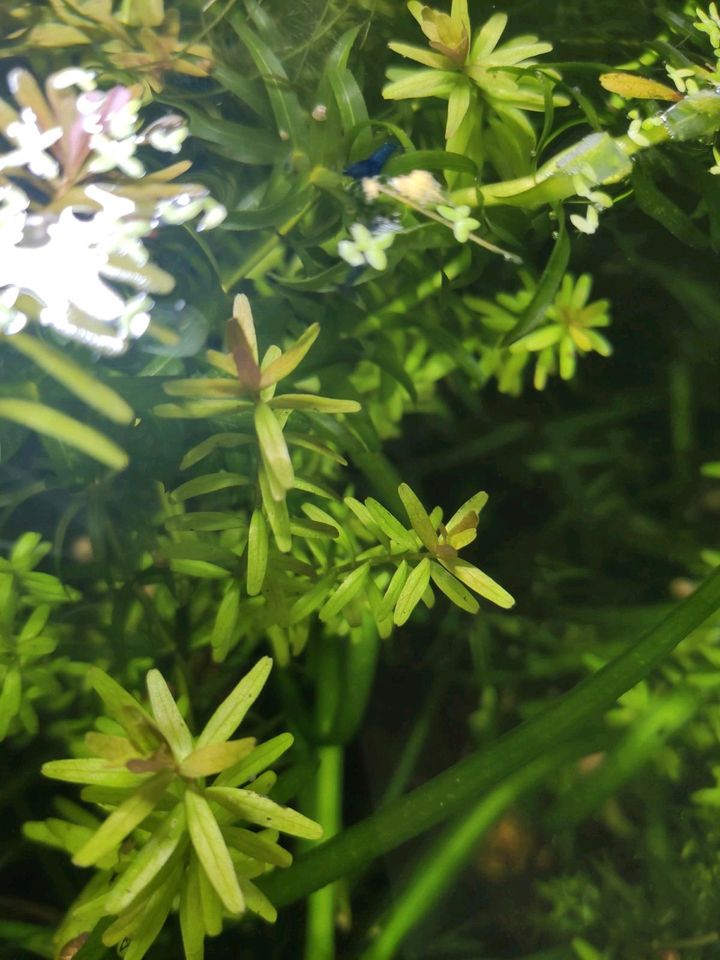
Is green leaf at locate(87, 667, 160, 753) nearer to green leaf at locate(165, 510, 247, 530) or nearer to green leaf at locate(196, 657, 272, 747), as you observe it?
green leaf at locate(196, 657, 272, 747)

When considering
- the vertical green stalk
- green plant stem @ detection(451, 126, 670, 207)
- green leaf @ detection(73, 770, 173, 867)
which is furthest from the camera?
the vertical green stalk

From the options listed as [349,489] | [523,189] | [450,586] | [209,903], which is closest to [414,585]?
[450,586]

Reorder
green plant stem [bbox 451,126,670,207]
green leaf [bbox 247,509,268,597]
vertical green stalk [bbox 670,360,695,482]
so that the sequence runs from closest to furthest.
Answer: green leaf [bbox 247,509,268,597]
green plant stem [bbox 451,126,670,207]
vertical green stalk [bbox 670,360,695,482]

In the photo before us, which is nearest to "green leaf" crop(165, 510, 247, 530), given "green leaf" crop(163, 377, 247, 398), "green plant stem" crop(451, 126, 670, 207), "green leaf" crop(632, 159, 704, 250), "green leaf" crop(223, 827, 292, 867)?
"green leaf" crop(163, 377, 247, 398)

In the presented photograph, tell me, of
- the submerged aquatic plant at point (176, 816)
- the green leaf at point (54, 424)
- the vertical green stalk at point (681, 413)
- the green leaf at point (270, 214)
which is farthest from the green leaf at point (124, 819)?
the vertical green stalk at point (681, 413)

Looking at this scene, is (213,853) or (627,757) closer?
(213,853)

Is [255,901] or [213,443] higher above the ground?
[213,443]

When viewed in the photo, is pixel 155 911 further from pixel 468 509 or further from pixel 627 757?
pixel 627 757
